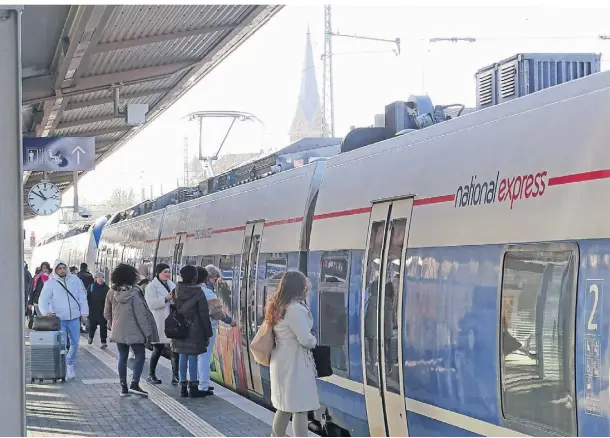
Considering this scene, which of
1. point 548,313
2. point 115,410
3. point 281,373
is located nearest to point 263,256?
point 115,410

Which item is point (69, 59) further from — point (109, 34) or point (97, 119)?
point (97, 119)

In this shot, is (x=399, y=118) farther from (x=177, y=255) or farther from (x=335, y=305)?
(x=177, y=255)

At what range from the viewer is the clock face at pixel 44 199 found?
58.6ft

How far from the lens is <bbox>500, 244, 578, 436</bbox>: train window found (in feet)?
15.1

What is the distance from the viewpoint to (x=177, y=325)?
10875mm

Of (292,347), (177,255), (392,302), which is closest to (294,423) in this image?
(292,347)

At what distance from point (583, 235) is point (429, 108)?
14.8ft

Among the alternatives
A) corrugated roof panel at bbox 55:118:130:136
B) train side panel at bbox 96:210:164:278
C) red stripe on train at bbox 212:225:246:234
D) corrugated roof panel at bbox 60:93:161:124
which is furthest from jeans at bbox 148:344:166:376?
corrugated roof panel at bbox 55:118:130:136

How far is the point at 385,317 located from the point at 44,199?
41.0 ft

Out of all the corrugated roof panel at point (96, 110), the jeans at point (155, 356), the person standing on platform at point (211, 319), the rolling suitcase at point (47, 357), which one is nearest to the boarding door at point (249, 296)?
the person standing on platform at point (211, 319)

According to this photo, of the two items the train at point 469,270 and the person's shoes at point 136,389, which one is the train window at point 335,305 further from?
the person's shoes at point 136,389

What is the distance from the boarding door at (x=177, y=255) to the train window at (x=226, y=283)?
10.2 ft

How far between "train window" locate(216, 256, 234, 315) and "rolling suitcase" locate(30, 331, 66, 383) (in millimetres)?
2268

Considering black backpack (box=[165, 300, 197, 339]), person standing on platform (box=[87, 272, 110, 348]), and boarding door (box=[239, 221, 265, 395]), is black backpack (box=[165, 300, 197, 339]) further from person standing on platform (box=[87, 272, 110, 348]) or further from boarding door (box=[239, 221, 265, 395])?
person standing on platform (box=[87, 272, 110, 348])
